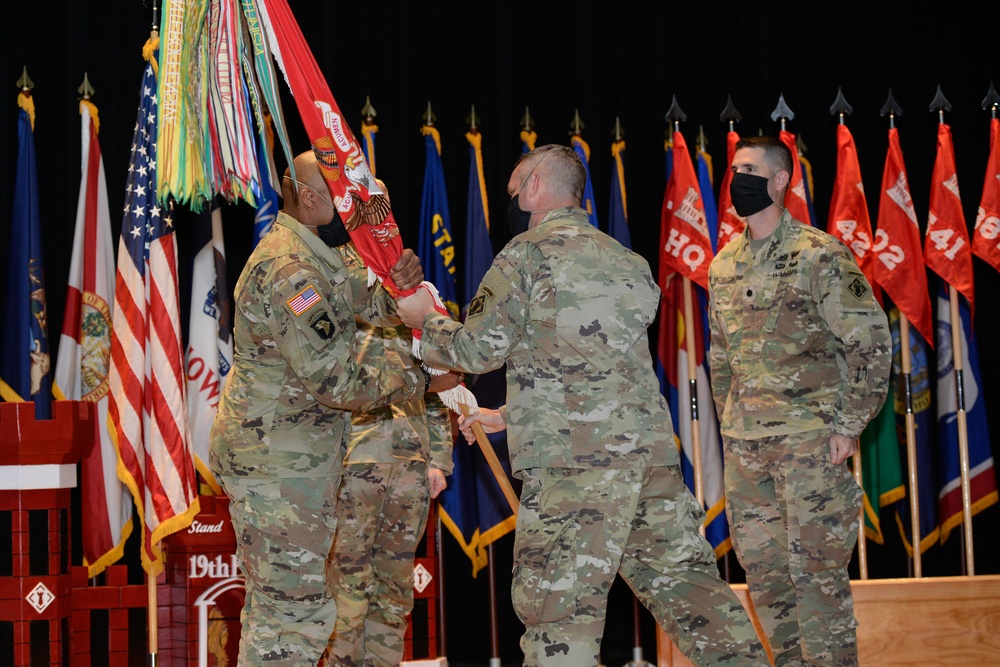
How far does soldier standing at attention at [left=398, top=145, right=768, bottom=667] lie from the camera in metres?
2.84

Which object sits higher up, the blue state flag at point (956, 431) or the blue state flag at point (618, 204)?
the blue state flag at point (618, 204)

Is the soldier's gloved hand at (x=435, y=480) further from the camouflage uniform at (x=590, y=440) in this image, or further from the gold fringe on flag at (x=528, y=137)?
the gold fringe on flag at (x=528, y=137)

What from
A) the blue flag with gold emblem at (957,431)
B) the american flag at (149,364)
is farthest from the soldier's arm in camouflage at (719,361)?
the american flag at (149,364)

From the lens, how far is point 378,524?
12.1ft

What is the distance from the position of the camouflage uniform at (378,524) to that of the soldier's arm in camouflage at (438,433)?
15 centimetres

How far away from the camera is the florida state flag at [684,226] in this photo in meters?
4.90

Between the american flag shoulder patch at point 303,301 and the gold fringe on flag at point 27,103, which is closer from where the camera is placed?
the american flag shoulder patch at point 303,301

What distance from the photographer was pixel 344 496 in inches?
143

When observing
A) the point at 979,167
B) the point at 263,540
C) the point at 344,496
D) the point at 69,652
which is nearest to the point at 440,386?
the point at 344,496

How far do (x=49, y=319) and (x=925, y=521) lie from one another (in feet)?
13.8

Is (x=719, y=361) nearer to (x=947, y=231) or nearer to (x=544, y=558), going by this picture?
(x=544, y=558)

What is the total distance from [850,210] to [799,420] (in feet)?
5.89

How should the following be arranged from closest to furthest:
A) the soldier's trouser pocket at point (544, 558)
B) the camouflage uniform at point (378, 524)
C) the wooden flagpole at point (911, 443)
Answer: the soldier's trouser pocket at point (544, 558)
the camouflage uniform at point (378, 524)
the wooden flagpole at point (911, 443)

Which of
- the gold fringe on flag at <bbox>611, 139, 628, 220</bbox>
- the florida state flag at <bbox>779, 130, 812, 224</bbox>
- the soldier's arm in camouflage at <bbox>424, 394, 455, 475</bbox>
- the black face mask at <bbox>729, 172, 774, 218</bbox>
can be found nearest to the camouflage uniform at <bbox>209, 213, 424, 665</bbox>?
the soldier's arm in camouflage at <bbox>424, 394, 455, 475</bbox>
